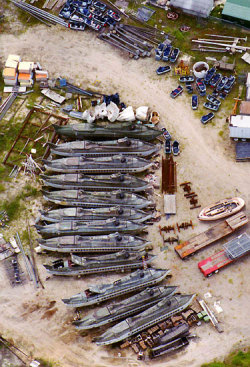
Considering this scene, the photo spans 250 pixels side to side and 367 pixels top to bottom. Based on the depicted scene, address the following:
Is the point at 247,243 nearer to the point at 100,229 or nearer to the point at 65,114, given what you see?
the point at 100,229

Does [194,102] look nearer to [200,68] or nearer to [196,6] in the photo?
[200,68]

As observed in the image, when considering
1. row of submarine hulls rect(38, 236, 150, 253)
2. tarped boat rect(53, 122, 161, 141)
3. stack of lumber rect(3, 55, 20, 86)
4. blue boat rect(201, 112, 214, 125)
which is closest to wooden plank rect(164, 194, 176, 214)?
row of submarine hulls rect(38, 236, 150, 253)

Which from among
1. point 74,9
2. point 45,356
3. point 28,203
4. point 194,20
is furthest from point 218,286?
point 74,9

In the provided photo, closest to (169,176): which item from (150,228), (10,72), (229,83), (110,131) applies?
(150,228)

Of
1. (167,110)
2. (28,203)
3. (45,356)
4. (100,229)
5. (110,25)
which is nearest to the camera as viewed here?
(45,356)

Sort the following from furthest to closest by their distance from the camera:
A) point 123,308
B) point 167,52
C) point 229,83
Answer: point 167,52 → point 229,83 → point 123,308
